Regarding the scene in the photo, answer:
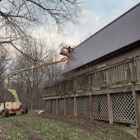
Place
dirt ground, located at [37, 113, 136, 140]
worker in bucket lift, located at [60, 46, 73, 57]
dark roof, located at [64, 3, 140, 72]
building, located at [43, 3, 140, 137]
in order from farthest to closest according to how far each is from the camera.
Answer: worker in bucket lift, located at [60, 46, 73, 57] < dark roof, located at [64, 3, 140, 72] < building, located at [43, 3, 140, 137] < dirt ground, located at [37, 113, 136, 140]

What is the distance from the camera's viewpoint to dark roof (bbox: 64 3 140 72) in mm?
10657

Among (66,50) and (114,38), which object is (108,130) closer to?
(114,38)

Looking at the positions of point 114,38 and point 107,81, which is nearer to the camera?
point 107,81

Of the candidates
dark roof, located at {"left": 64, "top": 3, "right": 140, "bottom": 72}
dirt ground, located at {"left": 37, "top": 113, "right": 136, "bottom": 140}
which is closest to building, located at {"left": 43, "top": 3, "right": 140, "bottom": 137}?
dark roof, located at {"left": 64, "top": 3, "right": 140, "bottom": 72}

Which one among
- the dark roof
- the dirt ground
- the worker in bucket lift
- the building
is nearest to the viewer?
the dirt ground

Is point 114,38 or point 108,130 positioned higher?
point 114,38

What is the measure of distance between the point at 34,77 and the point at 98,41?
52.5 ft

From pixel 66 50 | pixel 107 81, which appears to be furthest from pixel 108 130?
pixel 66 50

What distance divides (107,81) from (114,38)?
18.0ft

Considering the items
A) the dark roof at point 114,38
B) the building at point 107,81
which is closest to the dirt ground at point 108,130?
the building at point 107,81

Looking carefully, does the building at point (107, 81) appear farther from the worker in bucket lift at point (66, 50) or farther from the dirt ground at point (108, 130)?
the worker in bucket lift at point (66, 50)

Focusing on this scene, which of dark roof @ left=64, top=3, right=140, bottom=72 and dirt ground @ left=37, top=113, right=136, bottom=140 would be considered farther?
dark roof @ left=64, top=3, right=140, bottom=72

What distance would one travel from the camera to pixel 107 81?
780 centimetres

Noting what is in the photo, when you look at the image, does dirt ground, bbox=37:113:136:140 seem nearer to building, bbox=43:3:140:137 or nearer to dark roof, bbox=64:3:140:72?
building, bbox=43:3:140:137
